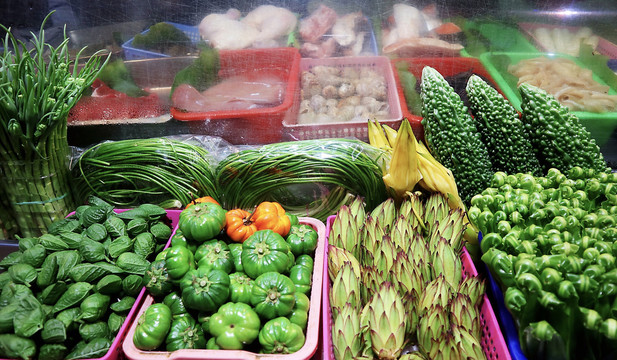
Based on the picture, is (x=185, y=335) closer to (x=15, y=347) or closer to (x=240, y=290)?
(x=240, y=290)

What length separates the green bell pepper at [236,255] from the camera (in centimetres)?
176

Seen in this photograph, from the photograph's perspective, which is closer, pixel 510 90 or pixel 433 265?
pixel 433 265

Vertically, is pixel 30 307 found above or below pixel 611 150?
below

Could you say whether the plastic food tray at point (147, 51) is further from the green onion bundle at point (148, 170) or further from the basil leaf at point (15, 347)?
the basil leaf at point (15, 347)

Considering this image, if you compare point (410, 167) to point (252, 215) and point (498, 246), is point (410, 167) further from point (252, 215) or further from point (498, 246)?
point (252, 215)

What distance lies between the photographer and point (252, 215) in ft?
6.54

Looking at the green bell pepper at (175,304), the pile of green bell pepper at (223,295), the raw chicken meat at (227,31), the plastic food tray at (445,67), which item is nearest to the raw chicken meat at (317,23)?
the raw chicken meat at (227,31)

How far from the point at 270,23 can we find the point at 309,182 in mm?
1023

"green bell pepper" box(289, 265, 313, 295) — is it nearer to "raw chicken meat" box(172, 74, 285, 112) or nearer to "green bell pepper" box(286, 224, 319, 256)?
"green bell pepper" box(286, 224, 319, 256)

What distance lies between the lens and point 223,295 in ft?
5.09

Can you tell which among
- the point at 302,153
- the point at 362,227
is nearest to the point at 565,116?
the point at 362,227

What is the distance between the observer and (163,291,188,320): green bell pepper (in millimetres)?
1618

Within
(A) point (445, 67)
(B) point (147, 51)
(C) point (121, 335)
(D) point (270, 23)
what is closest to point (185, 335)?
(C) point (121, 335)

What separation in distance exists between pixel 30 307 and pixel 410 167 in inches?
65.4
